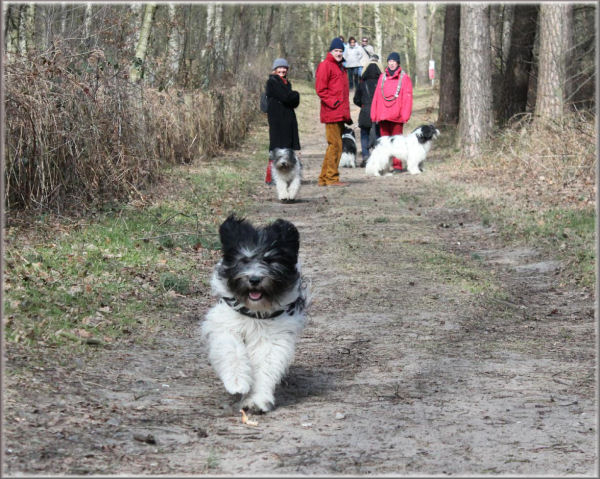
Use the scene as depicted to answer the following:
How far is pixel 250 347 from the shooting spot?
17.6 ft

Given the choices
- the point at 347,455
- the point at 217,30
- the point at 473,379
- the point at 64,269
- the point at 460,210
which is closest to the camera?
the point at 347,455

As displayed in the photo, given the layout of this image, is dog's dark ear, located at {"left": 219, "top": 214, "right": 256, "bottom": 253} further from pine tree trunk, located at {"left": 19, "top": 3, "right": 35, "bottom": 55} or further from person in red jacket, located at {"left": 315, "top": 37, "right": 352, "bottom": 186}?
person in red jacket, located at {"left": 315, "top": 37, "right": 352, "bottom": 186}

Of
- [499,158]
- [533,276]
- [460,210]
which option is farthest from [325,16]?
[533,276]

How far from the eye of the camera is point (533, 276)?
965 centimetres

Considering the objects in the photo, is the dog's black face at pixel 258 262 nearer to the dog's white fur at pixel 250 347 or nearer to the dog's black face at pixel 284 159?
the dog's white fur at pixel 250 347

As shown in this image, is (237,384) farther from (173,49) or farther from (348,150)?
(348,150)

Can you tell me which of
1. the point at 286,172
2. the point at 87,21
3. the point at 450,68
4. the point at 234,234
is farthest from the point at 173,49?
the point at 234,234

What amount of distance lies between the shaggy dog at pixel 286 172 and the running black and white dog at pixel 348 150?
233 inches

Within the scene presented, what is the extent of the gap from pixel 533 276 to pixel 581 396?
4.08 meters

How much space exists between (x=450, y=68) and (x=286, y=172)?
11603 mm

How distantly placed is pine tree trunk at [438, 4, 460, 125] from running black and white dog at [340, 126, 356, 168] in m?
5.44

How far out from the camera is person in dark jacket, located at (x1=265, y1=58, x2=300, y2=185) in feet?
46.7

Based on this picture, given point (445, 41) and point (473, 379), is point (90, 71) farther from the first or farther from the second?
point (445, 41)

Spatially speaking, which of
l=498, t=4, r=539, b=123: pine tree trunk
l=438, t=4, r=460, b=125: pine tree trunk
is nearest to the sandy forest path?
l=498, t=4, r=539, b=123: pine tree trunk
